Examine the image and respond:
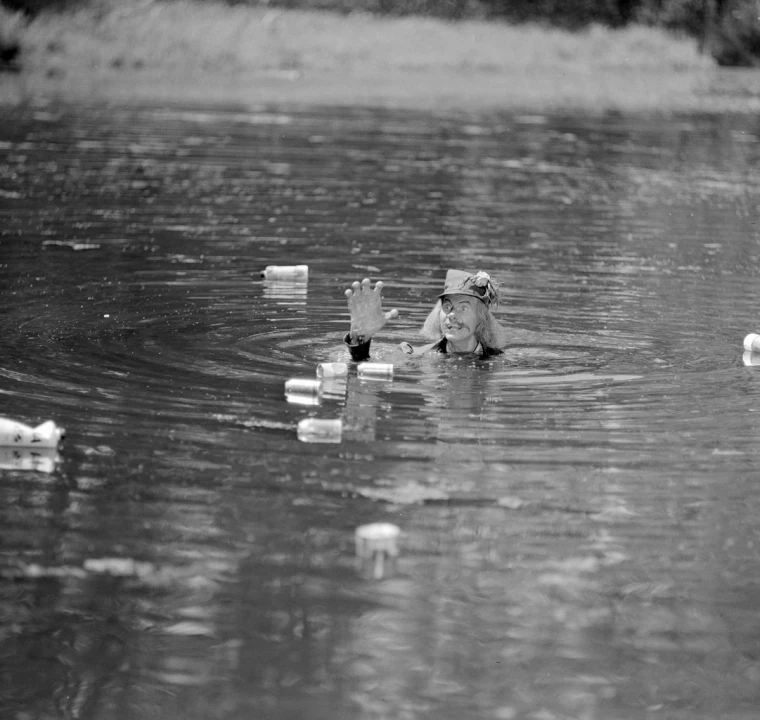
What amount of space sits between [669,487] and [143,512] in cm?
281

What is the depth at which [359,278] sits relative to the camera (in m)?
15.7

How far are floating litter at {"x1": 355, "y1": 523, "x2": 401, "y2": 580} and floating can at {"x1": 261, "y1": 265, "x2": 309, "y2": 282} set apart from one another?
769 cm

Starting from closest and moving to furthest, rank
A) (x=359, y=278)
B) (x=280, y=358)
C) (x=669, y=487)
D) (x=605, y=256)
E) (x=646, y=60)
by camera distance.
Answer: (x=669, y=487), (x=280, y=358), (x=359, y=278), (x=605, y=256), (x=646, y=60)

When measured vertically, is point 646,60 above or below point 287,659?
above

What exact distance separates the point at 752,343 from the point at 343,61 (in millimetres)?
41601

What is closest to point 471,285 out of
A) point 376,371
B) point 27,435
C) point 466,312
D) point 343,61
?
point 466,312

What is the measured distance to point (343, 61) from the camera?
52500 mm

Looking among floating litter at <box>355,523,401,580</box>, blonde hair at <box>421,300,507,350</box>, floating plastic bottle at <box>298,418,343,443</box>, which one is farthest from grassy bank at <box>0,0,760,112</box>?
floating litter at <box>355,523,401,580</box>

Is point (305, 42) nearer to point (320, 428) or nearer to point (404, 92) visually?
point (404, 92)

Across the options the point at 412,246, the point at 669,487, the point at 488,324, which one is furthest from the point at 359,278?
the point at 669,487

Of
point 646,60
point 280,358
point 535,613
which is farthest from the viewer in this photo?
point 646,60

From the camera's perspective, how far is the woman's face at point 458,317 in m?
11.3

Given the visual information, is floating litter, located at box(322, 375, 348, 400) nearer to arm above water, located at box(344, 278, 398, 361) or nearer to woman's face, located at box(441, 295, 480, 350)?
arm above water, located at box(344, 278, 398, 361)

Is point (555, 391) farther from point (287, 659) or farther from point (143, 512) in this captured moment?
point (287, 659)
